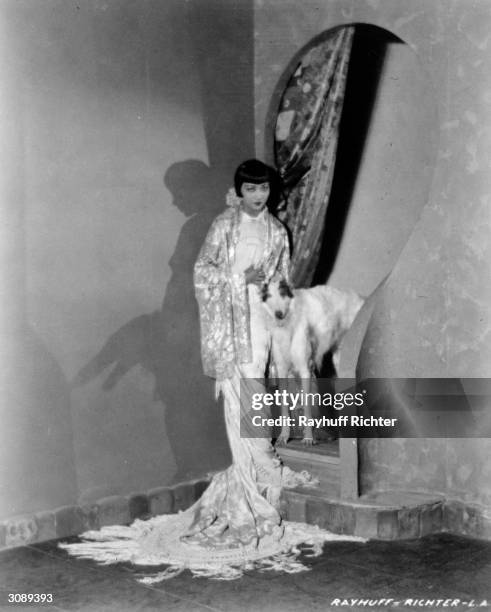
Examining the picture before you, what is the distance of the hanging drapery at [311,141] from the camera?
525 cm

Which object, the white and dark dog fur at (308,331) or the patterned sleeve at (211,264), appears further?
the white and dark dog fur at (308,331)

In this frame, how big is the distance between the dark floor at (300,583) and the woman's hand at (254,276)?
1.32 metres

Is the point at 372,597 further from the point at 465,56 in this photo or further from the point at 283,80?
the point at 283,80

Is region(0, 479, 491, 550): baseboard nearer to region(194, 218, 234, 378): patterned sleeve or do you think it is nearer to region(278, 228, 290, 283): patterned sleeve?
region(194, 218, 234, 378): patterned sleeve

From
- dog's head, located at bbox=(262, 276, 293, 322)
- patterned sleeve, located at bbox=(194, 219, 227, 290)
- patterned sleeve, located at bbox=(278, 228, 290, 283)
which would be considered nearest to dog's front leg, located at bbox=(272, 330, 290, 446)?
dog's head, located at bbox=(262, 276, 293, 322)

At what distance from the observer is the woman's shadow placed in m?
5.04

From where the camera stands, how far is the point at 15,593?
148 inches

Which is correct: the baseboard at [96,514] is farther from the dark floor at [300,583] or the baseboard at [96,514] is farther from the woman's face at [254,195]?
the woman's face at [254,195]

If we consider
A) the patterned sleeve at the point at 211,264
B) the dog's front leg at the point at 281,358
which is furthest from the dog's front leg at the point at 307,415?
the patterned sleeve at the point at 211,264

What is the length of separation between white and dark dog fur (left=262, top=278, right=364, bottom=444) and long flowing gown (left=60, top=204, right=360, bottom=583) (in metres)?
0.55

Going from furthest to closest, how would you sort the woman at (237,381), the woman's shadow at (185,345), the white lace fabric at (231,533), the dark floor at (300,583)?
the woman's shadow at (185,345)
the woman at (237,381)
the white lace fabric at (231,533)
the dark floor at (300,583)

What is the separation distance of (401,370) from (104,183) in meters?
1.80

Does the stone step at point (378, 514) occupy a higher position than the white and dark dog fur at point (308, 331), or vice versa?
the white and dark dog fur at point (308, 331)

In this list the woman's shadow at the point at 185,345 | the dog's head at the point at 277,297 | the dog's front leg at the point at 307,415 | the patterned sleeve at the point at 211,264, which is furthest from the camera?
the dog's front leg at the point at 307,415
